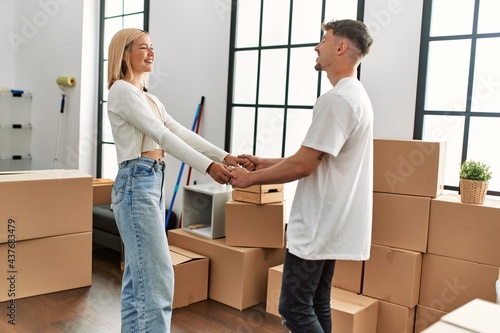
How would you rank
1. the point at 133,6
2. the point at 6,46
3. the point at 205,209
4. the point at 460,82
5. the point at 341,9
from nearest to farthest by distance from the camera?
1. the point at 460,82
2. the point at 341,9
3. the point at 205,209
4. the point at 133,6
5. the point at 6,46

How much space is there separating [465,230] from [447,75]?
0.91 metres

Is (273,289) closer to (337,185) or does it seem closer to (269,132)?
(269,132)

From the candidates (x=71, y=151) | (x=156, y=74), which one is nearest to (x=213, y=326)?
(x=156, y=74)

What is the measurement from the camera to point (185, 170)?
4121mm

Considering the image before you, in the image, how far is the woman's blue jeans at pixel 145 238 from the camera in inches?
72.8

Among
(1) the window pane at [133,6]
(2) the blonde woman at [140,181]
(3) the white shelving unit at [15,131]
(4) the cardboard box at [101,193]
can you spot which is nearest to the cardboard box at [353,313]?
(2) the blonde woman at [140,181]

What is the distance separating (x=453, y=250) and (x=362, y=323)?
57cm

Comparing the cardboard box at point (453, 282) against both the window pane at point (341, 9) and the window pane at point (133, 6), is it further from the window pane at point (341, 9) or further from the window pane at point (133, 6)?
the window pane at point (133, 6)

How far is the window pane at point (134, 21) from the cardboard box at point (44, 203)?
194 cm

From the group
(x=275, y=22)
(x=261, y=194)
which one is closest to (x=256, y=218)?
(x=261, y=194)

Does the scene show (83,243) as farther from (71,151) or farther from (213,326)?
(71,151)

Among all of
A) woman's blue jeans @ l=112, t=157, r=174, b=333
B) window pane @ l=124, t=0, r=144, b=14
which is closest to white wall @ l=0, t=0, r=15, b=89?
window pane @ l=124, t=0, r=144, b=14

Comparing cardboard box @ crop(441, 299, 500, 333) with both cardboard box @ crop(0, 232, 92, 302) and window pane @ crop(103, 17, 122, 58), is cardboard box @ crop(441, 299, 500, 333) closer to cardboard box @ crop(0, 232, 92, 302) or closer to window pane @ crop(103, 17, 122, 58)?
cardboard box @ crop(0, 232, 92, 302)

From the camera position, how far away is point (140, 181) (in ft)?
6.07
